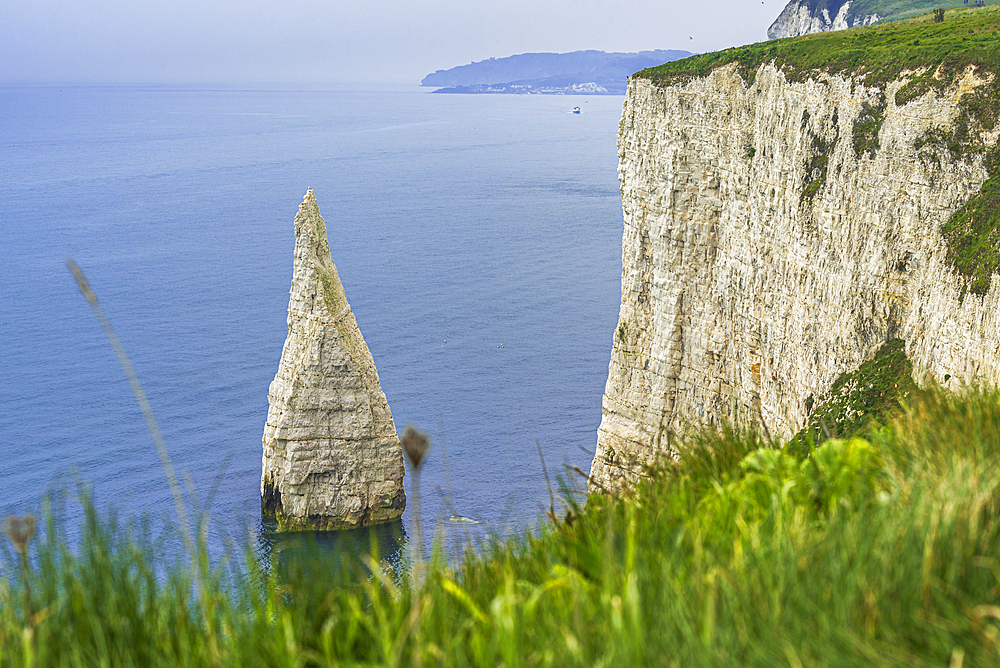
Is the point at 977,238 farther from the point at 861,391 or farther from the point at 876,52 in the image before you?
the point at 876,52

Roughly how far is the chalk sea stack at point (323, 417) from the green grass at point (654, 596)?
3595 centimetres

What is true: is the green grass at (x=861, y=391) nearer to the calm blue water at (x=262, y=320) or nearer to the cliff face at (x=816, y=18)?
the calm blue water at (x=262, y=320)

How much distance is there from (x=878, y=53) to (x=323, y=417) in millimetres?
28638

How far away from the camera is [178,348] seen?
237 feet

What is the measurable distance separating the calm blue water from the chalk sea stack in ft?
11.5

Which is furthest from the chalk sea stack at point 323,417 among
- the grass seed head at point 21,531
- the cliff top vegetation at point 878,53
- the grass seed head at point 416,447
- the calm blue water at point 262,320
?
the grass seed head at point 416,447

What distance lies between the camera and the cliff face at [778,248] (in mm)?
25141

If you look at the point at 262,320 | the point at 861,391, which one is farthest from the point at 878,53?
the point at 262,320

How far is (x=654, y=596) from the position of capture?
4.59 meters

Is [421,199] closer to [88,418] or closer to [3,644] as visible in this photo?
[88,418]

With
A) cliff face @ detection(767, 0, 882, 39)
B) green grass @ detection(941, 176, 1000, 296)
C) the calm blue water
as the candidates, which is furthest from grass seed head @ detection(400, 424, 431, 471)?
cliff face @ detection(767, 0, 882, 39)

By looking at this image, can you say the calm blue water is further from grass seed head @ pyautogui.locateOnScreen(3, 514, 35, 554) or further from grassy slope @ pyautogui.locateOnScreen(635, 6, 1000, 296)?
grassy slope @ pyautogui.locateOnScreen(635, 6, 1000, 296)

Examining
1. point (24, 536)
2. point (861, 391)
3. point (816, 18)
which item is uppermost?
point (816, 18)

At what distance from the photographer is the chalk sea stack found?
4122 cm
